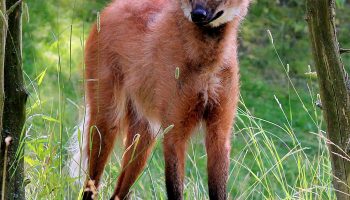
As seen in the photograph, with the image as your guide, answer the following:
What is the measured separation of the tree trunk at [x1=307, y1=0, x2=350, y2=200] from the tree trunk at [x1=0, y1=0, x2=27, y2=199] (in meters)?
1.00

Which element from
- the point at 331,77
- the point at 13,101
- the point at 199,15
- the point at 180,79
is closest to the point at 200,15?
the point at 199,15

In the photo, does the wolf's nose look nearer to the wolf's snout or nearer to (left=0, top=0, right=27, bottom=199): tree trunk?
the wolf's snout

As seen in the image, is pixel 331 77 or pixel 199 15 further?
pixel 199 15

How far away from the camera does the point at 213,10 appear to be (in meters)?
3.24

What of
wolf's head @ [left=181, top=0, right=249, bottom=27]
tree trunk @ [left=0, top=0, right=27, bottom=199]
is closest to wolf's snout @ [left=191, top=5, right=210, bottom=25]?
wolf's head @ [left=181, top=0, right=249, bottom=27]

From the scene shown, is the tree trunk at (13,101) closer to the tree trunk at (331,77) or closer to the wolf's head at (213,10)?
the wolf's head at (213,10)

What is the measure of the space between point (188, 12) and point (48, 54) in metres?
3.70

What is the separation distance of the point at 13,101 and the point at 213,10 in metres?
1.00

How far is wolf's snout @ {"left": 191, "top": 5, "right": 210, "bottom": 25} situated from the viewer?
316cm

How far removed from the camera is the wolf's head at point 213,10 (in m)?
3.18

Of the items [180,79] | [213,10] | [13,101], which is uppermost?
[213,10]

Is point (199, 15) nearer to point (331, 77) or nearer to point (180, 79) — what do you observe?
point (180, 79)

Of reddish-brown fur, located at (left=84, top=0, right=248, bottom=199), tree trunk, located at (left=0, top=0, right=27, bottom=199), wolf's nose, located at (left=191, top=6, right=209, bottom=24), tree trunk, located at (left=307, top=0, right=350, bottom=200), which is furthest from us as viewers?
reddish-brown fur, located at (left=84, top=0, right=248, bottom=199)

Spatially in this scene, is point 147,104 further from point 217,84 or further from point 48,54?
point 48,54
